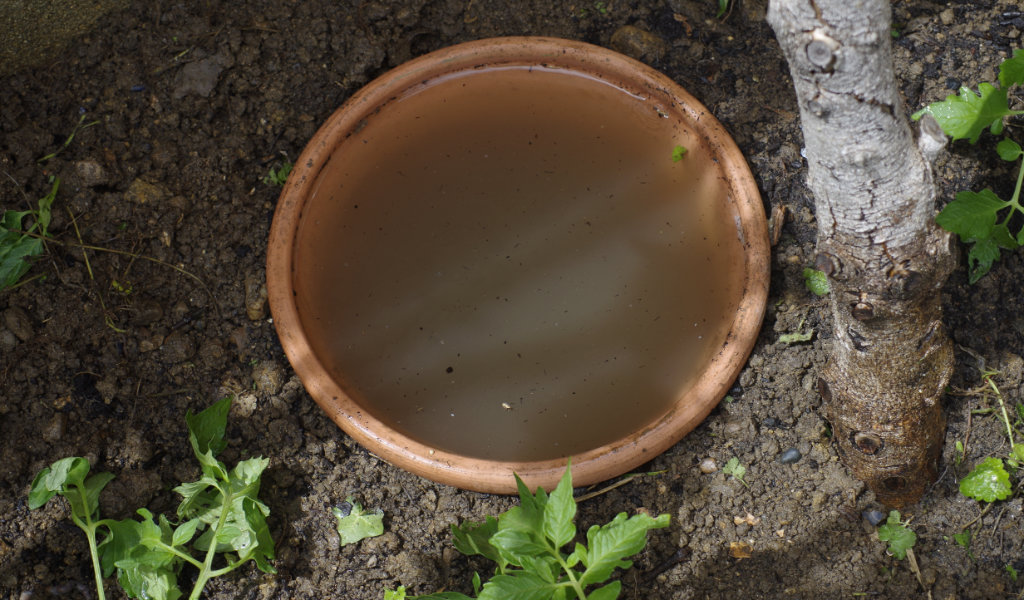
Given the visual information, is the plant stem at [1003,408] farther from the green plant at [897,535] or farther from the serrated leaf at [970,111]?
the serrated leaf at [970,111]

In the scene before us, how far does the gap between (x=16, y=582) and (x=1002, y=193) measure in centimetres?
235

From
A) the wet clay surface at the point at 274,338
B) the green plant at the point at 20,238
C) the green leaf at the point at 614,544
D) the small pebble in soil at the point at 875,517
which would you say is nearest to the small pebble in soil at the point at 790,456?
the wet clay surface at the point at 274,338

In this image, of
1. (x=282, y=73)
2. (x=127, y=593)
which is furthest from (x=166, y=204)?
(x=127, y=593)

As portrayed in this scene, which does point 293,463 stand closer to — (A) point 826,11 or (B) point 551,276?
(B) point 551,276

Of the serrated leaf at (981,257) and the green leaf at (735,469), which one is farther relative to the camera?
the green leaf at (735,469)

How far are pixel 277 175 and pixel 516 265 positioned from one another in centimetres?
66

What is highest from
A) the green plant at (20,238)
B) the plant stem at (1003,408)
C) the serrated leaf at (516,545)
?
the green plant at (20,238)

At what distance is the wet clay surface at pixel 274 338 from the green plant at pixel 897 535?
24 mm

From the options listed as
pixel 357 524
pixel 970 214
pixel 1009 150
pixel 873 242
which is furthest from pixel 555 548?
pixel 1009 150

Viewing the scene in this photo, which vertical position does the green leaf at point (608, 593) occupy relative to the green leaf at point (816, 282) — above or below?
below

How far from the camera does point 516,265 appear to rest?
191 cm

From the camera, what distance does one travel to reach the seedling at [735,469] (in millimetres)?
1874

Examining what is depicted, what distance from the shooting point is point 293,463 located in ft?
6.23

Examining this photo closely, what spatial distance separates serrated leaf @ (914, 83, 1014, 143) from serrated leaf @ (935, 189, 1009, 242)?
14 cm
